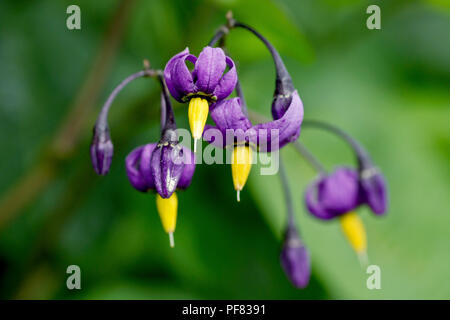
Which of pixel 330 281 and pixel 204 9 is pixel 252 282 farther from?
pixel 204 9

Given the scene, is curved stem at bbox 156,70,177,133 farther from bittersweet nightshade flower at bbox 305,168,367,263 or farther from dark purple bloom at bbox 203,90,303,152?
bittersweet nightshade flower at bbox 305,168,367,263

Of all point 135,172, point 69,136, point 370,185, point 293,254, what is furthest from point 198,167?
point 135,172

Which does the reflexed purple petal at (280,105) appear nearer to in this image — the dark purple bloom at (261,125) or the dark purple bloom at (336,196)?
the dark purple bloom at (261,125)

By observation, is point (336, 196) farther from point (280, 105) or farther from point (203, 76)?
point (203, 76)

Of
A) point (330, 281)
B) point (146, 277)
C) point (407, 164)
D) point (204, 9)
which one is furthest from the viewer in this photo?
point (407, 164)

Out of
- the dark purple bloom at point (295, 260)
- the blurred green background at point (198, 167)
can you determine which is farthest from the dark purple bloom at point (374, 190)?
the blurred green background at point (198, 167)
